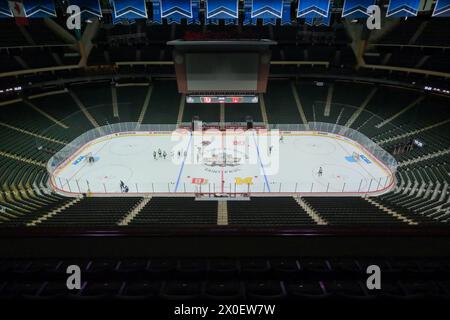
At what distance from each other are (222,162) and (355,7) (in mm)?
13559

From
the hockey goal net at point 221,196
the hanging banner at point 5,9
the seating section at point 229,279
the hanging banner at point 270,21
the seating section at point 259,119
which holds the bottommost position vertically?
the hockey goal net at point 221,196

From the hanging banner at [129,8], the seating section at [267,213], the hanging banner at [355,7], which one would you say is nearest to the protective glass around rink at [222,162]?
the seating section at [267,213]

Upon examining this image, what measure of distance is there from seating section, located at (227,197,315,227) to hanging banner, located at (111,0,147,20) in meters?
13.2

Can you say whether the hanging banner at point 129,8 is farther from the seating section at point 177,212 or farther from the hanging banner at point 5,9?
the seating section at point 177,212

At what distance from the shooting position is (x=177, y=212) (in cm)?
1182

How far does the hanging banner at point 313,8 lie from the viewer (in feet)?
58.0

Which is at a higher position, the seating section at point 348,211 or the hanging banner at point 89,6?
the hanging banner at point 89,6

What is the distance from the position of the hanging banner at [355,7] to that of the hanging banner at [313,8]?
1096mm

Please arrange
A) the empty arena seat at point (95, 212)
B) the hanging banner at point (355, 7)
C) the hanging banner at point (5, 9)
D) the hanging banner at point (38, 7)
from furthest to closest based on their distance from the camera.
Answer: the hanging banner at point (355, 7) → the hanging banner at point (5, 9) → the hanging banner at point (38, 7) → the empty arena seat at point (95, 212)

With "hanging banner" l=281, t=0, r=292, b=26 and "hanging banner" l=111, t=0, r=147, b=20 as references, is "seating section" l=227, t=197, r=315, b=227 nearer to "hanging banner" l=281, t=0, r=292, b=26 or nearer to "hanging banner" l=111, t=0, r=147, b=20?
"hanging banner" l=111, t=0, r=147, b=20

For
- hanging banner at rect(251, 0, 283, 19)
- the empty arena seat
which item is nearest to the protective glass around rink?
the empty arena seat

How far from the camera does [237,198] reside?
15648mm
